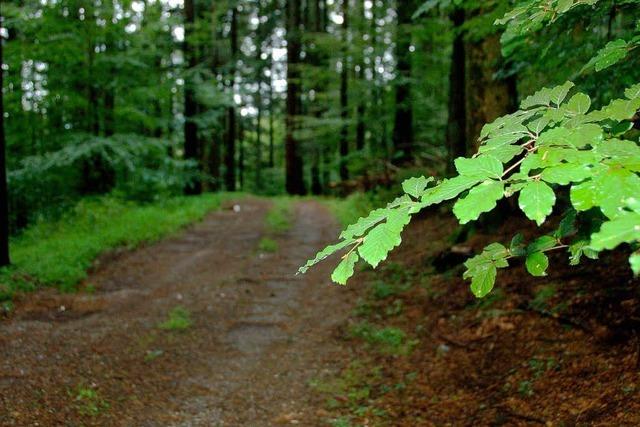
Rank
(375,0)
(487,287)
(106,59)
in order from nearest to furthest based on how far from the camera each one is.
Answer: (487,287)
(106,59)
(375,0)

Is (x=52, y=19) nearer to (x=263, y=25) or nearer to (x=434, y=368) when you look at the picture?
(x=434, y=368)

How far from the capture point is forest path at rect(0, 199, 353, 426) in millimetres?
3906

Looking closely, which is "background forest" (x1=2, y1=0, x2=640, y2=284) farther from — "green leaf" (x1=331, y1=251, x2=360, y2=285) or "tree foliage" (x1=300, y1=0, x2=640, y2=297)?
"green leaf" (x1=331, y1=251, x2=360, y2=285)

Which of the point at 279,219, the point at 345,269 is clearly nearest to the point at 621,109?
the point at 345,269

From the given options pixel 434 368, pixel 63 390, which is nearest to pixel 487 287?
pixel 434 368

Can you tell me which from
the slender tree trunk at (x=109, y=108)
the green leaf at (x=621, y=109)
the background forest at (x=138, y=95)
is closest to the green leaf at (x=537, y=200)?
the green leaf at (x=621, y=109)

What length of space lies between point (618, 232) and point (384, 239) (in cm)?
63

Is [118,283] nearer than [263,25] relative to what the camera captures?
Yes

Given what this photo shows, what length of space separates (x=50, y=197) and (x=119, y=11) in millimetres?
4894

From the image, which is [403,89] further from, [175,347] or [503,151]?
[503,151]

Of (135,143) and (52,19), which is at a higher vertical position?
(52,19)

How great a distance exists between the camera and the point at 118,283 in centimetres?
732

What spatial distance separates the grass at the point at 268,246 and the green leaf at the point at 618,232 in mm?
8628

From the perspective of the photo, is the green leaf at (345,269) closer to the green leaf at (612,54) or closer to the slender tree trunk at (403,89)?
the green leaf at (612,54)
